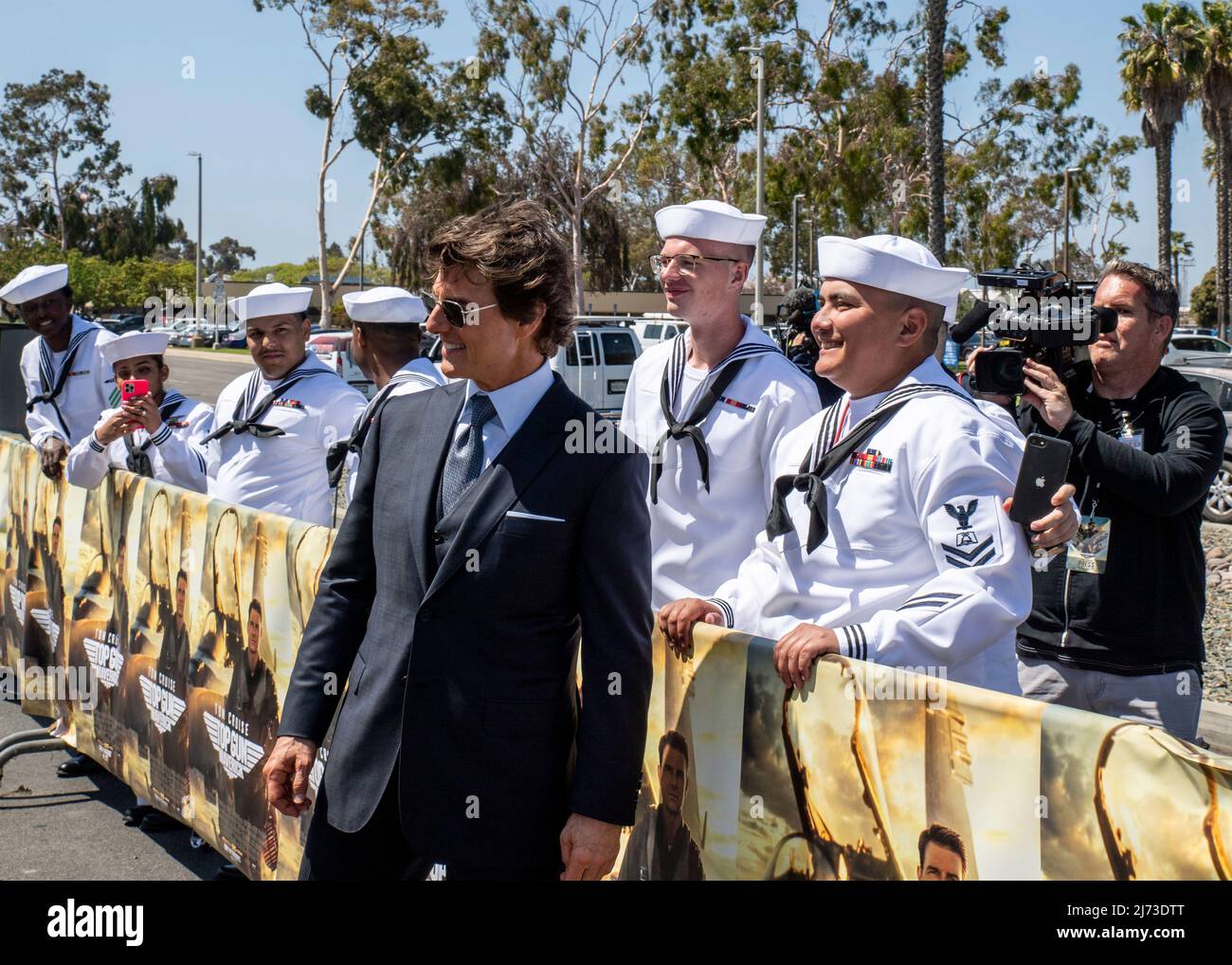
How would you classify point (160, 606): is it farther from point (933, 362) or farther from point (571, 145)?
point (571, 145)

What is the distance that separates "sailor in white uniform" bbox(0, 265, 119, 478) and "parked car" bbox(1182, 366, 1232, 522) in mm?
10163

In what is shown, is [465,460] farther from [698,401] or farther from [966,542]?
[698,401]

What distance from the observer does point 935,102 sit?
66.6ft

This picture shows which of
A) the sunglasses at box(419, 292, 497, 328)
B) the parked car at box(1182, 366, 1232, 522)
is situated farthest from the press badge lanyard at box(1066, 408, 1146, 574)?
the parked car at box(1182, 366, 1232, 522)

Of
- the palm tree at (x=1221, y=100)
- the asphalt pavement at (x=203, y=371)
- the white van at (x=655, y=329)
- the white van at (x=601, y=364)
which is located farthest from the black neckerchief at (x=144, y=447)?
the palm tree at (x=1221, y=100)

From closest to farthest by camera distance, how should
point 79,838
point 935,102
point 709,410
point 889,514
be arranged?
point 889,514 → point 709,410 → point 79,838 → point 935,102

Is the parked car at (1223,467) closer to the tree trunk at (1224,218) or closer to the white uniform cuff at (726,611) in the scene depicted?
the white uniform cuff at (726,611)

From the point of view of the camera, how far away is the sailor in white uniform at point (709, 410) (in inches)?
156

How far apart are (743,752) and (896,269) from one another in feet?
3.85

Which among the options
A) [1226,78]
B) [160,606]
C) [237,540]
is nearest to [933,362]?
[237,540]

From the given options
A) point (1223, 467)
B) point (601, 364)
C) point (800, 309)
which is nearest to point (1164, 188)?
point (601, 364)

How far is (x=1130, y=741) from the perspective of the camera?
74.7 inches

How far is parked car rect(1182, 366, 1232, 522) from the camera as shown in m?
13.0

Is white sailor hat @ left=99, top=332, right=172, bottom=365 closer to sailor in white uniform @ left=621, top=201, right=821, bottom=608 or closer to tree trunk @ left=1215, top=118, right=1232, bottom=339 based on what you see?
sailor in white uniform @ left=621, top=201, right=821, bottom=608
